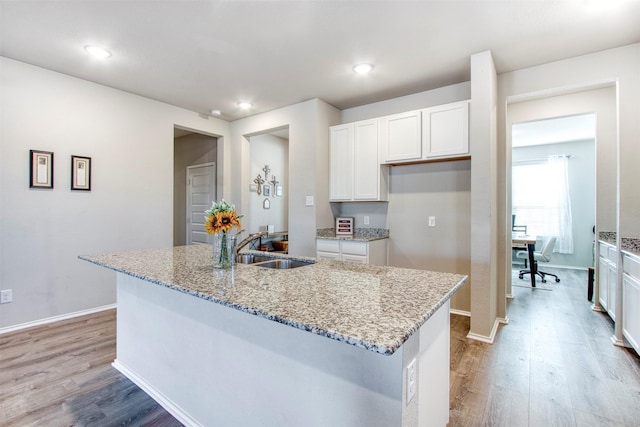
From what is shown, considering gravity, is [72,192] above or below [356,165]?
below

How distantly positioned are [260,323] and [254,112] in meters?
3.80

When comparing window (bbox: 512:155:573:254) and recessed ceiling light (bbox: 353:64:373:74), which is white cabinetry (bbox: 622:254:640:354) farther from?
window (bbox: 512:155:573:254)

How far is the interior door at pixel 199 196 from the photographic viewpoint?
5270 millimetres

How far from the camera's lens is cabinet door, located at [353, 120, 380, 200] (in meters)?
3.76

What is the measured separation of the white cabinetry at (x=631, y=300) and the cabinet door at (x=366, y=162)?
7.52ft

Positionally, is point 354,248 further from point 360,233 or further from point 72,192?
point 72,192

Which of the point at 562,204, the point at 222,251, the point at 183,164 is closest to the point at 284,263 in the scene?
the point at 222,251

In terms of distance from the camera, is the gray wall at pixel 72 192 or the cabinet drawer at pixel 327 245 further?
the cabinet drawer at pixel 327 245

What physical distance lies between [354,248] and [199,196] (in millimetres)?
3248

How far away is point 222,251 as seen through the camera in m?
1.78

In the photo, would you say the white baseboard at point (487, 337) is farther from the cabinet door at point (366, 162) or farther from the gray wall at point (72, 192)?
the gray wall at point (72, 192)

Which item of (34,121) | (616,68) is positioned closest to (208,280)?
(34,121)

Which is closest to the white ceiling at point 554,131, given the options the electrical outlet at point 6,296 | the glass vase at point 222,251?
the glass vase at point 222,251

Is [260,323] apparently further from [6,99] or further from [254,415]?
[6,99]
